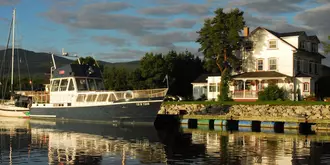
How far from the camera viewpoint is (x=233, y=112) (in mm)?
48781

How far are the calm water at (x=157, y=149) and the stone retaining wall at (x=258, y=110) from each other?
6.70 meters

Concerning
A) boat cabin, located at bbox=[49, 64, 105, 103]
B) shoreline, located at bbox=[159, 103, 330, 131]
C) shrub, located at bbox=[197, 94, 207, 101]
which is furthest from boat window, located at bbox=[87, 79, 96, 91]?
Result: shrub, located at bbox=[197, 94, 207, 101]

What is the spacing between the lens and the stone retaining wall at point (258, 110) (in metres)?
42.8

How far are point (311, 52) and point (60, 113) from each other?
33352mm

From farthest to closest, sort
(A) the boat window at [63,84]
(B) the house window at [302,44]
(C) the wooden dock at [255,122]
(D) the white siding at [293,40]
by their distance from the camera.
→ (B) the house window at [302,44], (D) the white siding at [293,40], (A) the boat window at [63,84], (C) the wooden dock at [255,122]

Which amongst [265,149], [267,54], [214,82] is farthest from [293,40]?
[265,149]

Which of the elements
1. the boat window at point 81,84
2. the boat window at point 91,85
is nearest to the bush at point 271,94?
the boat window at point 91,85

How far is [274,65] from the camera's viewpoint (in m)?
57.0

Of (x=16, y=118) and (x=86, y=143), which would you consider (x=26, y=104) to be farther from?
(x=86, y=143)

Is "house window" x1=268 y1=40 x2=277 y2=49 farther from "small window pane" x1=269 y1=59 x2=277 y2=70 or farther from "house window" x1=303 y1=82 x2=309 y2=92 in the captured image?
"house window" x1=303 y1=82 x2=309 y2=92

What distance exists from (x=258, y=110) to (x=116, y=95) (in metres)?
15.0

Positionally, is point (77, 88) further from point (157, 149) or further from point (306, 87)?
point (306, 87)

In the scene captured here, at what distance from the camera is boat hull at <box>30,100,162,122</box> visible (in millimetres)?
44344

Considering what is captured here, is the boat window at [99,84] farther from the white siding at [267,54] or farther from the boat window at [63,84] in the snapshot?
the white siding at [267,54]
